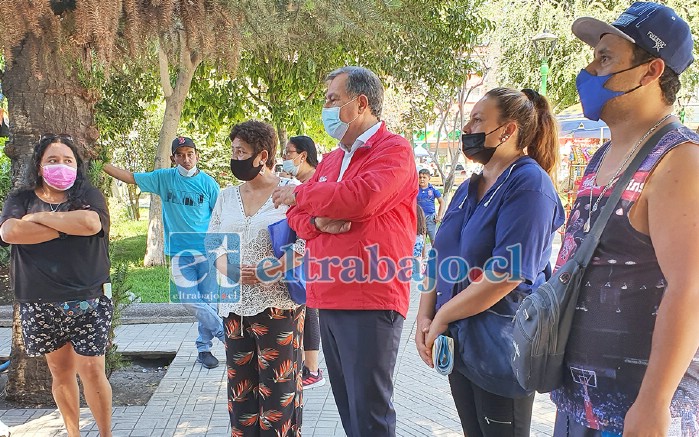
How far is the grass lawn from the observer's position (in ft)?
27.8

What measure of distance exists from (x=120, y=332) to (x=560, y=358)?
19.2 ft

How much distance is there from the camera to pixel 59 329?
3445 mm

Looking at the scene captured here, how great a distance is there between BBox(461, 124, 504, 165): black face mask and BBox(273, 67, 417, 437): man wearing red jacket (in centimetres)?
32

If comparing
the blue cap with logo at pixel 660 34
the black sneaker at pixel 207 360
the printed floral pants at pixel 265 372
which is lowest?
the black sneaker at pixel 207 360

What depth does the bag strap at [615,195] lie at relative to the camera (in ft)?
5.21

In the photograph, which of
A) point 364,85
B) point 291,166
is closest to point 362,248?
point 364,85

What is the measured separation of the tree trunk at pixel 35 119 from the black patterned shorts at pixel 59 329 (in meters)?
1.08

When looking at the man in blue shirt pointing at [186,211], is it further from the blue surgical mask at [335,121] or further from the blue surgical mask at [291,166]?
the blue surgical mask at [335,121]

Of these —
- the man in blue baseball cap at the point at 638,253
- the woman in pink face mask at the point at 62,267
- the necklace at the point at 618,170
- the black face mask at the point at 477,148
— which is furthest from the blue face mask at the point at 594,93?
the woman in pink face mask at the point at 62,267

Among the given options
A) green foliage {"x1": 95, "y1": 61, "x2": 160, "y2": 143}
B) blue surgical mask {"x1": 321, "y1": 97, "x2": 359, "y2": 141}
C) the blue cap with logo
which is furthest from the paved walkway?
green foliage {"x1": 95, "y1": 61, "x2": 160, "y2": 143}

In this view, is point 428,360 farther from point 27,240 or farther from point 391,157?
point 27,240

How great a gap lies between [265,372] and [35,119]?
8.49 ft

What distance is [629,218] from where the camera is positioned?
1558 millimetres

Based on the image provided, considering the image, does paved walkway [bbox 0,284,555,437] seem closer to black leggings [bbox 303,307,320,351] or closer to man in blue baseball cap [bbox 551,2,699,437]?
black leggings [bbox 303,307,320,351]
